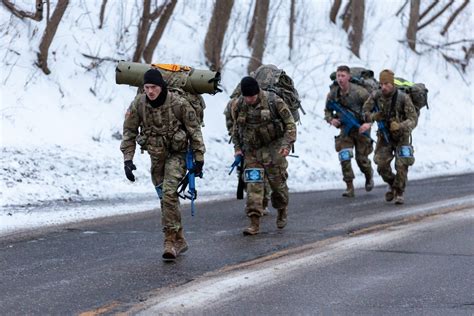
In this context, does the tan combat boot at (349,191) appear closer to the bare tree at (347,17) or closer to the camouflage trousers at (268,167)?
the camouflage trousers at (268,167)

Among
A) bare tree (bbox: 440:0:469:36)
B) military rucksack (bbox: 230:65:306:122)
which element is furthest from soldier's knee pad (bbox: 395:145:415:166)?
bare tree (bbox: 440:0:469:36)

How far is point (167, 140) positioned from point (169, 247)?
0.97 meters

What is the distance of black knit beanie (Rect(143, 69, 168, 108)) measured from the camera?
822cm

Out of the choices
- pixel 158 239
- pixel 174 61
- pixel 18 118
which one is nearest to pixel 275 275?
pixel 158 239

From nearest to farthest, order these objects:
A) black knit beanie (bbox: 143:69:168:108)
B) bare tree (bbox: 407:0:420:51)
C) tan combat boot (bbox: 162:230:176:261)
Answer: black knit beanie (bbox: 143:69:168:108), tan combat boot (bbox: 162:230:176:261), bare tree (bbox: 407:0:420:51)

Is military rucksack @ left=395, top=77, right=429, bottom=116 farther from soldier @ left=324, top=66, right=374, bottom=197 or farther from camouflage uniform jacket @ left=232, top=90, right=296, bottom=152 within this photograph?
camouflage uniform jacket @ left=232, top=90, right=296, bottom=152

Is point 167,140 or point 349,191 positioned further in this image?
point 349,191

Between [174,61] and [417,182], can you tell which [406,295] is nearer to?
[417,182]

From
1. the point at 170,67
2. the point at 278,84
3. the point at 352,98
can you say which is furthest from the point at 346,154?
the point at 170,67

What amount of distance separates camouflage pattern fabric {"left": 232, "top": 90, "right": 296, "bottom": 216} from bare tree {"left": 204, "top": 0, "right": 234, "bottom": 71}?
954 centimetres

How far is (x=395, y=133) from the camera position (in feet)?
42.1

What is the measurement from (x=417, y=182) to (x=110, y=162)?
207 inches

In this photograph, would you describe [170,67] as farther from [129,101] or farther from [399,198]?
[129,101]

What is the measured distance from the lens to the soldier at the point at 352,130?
13.6 metres
